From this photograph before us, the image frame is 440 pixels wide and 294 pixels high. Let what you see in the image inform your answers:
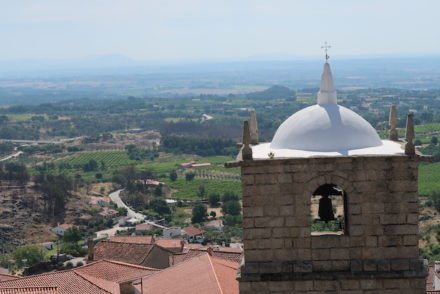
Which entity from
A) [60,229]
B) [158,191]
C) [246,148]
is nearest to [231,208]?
[158,191]

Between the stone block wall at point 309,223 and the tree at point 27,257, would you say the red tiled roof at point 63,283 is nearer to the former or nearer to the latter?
the stone block wall at point 309,223

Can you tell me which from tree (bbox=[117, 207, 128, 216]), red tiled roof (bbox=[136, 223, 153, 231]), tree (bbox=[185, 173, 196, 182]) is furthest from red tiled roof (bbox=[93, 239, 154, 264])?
tree (bbox=[185, 173, 196, 182])

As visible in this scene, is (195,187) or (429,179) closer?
(429,179)

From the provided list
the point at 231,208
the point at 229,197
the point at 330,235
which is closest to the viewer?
the point at 330,235

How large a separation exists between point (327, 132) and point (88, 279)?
14.9 metres

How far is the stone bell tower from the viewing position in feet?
31.5

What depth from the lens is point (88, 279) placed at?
22797mm

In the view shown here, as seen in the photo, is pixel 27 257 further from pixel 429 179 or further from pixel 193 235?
pixel 429 179

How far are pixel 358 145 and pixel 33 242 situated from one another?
65.7m

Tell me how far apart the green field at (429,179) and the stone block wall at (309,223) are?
7588cm

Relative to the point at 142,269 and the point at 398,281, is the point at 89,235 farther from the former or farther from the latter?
the point at 398,281

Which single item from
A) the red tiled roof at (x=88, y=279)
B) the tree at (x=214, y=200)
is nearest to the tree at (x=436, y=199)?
the tree at (x=214, y=200)

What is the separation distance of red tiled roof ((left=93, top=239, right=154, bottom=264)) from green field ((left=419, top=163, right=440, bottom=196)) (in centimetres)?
5414

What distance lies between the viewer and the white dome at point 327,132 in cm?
984
